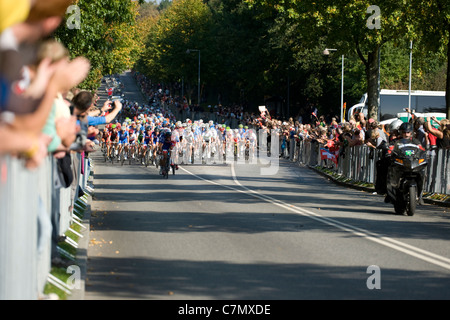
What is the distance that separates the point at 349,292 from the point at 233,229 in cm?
544

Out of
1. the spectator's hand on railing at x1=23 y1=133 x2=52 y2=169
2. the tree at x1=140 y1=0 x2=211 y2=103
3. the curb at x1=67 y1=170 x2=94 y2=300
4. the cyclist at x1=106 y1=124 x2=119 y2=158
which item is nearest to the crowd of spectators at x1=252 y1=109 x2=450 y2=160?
the curb at x1=67 y1=170 x2=94 y2=300

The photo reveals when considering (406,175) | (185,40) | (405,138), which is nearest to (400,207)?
(406,175)

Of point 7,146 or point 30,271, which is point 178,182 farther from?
point 7,146

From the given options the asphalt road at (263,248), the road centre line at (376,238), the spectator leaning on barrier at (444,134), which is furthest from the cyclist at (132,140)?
the spectator leaning on barrier at (444,134)

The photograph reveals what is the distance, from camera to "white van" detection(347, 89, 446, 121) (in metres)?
52.2

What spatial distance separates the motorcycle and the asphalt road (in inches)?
15.8

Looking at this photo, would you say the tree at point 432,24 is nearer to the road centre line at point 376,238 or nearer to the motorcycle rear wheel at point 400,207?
the road centre line at point 376,238

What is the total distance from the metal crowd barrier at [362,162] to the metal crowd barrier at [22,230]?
1259 cm

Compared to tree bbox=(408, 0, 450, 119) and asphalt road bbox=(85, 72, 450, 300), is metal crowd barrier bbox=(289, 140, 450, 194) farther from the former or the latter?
tree bbox=(408, 0, 450, 119)

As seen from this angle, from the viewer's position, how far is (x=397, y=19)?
31.6m

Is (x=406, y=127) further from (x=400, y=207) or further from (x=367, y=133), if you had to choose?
(x=367, y=133)

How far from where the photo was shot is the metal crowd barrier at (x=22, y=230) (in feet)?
17.9

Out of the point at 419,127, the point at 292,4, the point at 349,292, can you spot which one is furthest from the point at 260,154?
the point at 349,292

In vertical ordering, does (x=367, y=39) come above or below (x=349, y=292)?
above
